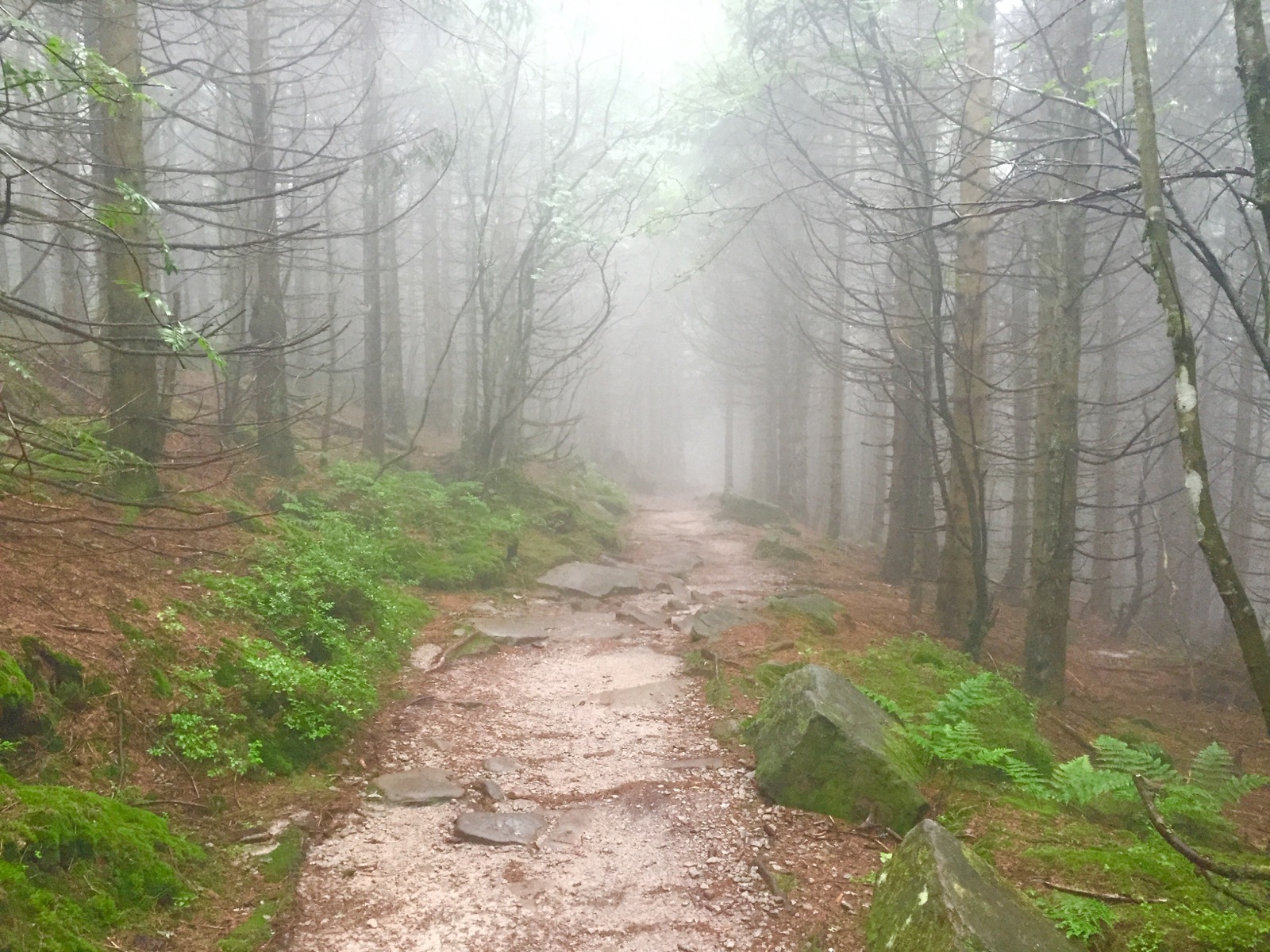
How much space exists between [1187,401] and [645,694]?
493 centimetres

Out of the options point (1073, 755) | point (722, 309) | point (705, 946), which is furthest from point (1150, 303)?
point (705, 946)

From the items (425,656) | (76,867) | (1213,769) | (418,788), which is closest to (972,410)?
(1213,769)

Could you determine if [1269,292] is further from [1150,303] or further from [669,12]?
[669,12]

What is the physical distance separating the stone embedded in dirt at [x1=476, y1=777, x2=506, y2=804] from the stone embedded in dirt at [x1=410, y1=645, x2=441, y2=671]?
244 cm

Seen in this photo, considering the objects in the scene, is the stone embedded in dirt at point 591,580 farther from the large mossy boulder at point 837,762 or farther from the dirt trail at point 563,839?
the large mossy boulder at point 837,762

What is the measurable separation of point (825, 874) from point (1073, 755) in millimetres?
3965

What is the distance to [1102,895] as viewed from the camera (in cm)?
353

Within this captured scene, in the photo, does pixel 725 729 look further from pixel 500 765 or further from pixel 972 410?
pixel 972 410

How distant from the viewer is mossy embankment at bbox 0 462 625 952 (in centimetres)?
325

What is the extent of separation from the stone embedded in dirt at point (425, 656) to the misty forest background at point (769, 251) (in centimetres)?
254

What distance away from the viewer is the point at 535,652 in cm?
856

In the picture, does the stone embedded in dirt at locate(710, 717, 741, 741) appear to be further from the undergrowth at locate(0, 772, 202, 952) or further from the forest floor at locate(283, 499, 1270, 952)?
the undergrowth at locate(0, 772, 202, 952)

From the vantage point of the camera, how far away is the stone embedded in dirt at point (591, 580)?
11.4 m

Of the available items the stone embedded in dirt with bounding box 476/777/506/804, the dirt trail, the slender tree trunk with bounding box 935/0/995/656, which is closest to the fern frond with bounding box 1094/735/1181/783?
the dirt trail
